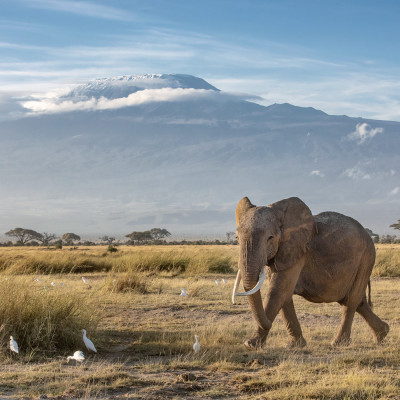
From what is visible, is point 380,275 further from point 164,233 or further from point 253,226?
point 164,233

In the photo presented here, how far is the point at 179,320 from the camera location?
12984 millimetres

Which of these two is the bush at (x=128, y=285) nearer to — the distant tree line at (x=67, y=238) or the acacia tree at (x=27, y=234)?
the distant tree line at (x=67, y=238)

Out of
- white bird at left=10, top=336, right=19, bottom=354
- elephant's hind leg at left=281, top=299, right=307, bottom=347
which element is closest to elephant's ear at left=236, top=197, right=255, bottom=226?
elephant's hind leg at left=281, top=299, right=307, bottom=347

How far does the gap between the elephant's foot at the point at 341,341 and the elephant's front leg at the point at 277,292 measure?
4.21ft

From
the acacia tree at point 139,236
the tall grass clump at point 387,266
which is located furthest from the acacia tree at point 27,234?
the tall grass clump at point 387,266

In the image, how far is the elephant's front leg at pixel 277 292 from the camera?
9336mm

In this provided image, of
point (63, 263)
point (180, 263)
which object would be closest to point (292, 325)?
point (180, 263)

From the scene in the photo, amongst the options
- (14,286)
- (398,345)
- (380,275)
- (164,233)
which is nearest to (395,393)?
(398,345)

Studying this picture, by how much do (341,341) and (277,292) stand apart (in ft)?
5.27

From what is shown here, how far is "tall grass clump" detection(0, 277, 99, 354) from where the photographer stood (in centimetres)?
967

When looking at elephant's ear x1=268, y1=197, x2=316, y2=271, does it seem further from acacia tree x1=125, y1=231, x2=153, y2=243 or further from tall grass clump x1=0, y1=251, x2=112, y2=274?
acacia tree x1=125, y1=231, x2=153, y2=243

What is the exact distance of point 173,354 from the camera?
9703 mm

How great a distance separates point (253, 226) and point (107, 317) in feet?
18.0

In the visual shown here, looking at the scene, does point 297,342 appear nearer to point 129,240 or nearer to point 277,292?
point 277,292
